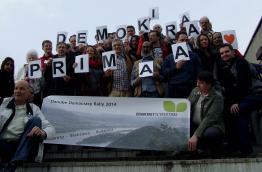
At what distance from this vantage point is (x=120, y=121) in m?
8.38

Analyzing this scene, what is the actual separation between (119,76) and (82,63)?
0.76 meters

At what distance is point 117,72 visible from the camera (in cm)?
919

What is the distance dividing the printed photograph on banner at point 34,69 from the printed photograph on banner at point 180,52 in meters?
2.57

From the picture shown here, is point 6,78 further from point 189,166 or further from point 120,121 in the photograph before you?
point 189,166

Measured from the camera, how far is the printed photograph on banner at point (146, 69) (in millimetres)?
8570

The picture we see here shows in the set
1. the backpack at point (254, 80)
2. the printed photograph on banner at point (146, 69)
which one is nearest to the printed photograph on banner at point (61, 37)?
the printed photograph on banner at point (146, 69)

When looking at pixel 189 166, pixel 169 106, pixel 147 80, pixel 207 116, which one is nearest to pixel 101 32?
pixel 147 80

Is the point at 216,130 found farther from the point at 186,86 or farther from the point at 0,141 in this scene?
the point at 0,141

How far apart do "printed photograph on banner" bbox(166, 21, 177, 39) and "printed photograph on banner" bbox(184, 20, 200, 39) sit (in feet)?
1.63

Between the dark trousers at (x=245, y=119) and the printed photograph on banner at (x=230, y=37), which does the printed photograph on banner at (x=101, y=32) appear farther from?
the dark trousers at (x=245, y=119)

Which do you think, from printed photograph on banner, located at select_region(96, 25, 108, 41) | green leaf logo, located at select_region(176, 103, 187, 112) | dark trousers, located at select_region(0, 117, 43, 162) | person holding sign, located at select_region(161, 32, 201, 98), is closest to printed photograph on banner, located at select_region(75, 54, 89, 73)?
person holding sign, located at select_region(161, 32, 201, 98)

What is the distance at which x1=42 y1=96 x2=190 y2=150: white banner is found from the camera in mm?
8086

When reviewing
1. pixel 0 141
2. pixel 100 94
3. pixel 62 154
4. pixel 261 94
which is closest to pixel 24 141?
pixel 0 141

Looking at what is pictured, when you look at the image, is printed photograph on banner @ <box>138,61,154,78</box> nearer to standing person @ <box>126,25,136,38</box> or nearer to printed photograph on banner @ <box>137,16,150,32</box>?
standing person @ <box>126,25,136,38</box>
